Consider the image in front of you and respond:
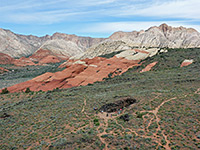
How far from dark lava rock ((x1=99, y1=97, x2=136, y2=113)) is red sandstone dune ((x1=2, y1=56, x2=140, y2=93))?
82.4 feet

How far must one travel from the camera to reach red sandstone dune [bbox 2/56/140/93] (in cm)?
4736

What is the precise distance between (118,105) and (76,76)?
30762 millimetres

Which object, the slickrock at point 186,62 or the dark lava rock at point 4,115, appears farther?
the slickrock at point 186,62

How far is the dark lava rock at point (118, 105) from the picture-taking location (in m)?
21.6

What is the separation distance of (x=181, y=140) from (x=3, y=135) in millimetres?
18106

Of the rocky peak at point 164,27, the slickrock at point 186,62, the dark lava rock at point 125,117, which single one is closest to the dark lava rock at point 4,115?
the dark lava rock at point 125,117

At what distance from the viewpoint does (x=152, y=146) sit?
13719 mm

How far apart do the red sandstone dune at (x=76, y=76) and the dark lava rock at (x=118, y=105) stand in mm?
25105

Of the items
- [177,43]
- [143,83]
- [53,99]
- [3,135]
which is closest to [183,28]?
[177,43]

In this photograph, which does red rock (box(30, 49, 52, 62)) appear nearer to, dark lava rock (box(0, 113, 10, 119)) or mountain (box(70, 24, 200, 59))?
mountain (box(70, 24, 200, 59))

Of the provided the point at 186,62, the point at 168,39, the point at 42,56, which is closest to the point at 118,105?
the point at 186,62

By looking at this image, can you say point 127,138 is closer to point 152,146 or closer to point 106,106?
point 152,146

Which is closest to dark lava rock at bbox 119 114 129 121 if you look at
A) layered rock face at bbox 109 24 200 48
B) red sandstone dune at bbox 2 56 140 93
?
red sandstone dune at bbox 2 56 140 93

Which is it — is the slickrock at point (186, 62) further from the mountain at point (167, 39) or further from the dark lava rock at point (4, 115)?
the mountain at point (167, 39)
